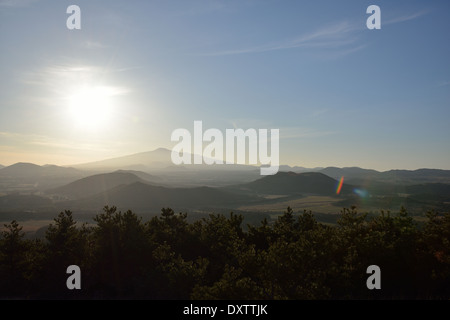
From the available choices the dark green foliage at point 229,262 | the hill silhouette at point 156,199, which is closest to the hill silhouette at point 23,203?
the hill silhouette at point 156,199

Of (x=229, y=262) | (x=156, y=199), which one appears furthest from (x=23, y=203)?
(x=229, y=262)

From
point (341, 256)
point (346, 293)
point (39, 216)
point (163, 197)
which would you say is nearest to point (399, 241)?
point (341, 256)

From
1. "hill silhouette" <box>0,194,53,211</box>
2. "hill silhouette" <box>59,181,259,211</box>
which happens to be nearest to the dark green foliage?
"hill silhouette" <box>59,181,259,211</box>

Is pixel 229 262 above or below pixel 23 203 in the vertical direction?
above

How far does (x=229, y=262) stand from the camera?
17828 mm

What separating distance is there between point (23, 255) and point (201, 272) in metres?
13.2

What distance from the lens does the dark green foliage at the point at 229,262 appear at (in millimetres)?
13336

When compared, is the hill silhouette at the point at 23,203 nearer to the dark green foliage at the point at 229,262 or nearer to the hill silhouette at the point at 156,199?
the hill silhouette at the point at 156,199

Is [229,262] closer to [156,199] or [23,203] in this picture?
[156,199]

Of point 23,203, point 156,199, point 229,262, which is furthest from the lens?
point 156,199

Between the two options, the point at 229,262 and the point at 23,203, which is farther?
the point at 23,203

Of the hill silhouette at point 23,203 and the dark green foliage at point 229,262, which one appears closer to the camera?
the dark green foliage at point 229,262

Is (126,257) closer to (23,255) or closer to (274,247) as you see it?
(23,255)

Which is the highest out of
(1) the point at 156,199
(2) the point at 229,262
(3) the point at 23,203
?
(2) the point at 229,262
